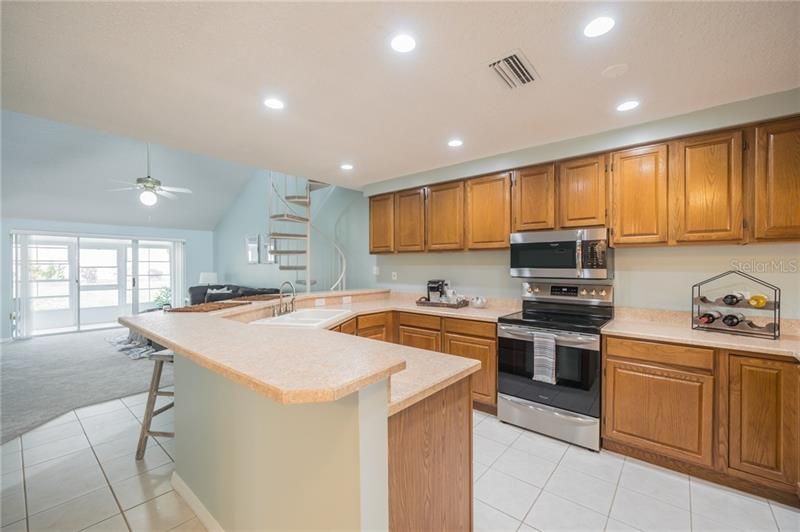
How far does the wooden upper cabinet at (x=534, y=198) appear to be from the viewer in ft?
9.39

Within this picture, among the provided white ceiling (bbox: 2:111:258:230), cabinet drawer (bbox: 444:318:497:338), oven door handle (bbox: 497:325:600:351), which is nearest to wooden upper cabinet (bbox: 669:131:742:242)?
oven door handle (bbox: 497:325:600:351)

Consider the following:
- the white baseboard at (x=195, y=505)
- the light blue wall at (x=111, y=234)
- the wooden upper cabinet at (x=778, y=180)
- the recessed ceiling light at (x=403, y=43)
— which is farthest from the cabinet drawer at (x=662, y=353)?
the light blue wall at (x=111, y=234)

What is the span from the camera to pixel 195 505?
182 cm

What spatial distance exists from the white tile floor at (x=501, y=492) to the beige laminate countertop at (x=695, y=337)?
0.89 meters

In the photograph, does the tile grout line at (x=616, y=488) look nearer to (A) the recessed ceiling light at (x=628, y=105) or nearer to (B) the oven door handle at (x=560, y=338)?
(B) the oven door handle at (x=560, y=338)

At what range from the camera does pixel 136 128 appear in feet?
7.84

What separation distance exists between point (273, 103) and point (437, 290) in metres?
2.47

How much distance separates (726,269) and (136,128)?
14.7ft

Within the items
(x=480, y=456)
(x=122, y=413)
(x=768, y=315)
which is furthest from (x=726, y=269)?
(x=122, y=413)

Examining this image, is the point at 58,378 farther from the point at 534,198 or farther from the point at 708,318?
the point at 708,318

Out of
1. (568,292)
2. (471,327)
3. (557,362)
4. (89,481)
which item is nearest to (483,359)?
(471,327)

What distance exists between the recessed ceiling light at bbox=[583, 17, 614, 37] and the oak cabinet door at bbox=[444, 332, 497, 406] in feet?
7.36

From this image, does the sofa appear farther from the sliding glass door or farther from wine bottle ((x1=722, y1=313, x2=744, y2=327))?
wine bottle ((x1=722, y1=313, x2=744, y2=327))

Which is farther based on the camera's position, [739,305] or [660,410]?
[739,305]
